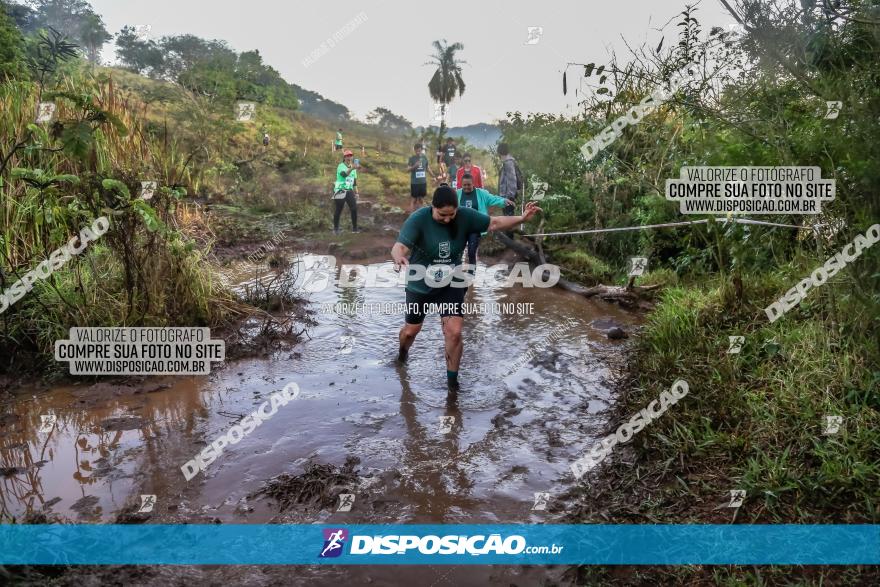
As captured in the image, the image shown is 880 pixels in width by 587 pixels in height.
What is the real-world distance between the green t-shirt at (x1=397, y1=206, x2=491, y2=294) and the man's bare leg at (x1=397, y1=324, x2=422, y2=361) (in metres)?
0.62

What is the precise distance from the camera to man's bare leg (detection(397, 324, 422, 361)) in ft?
19.3

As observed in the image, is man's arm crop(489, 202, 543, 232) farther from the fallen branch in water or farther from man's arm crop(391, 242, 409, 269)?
the fallen branch in water

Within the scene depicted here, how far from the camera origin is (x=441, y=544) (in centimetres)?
333

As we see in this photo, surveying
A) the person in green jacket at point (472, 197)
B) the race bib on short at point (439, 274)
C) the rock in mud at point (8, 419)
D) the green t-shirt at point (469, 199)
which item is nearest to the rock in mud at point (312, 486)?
the race bib on short at point (439, 274)

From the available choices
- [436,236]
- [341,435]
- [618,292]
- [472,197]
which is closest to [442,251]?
[436,236]

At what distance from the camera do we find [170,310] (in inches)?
244

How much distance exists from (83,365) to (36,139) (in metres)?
2.60

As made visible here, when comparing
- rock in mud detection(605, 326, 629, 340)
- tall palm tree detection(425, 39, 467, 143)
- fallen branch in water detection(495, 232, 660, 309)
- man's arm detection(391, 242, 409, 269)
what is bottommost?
rock in mud detection(605, 326, 629, 340)

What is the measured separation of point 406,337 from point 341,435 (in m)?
1.60

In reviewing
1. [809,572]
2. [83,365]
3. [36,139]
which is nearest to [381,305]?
[83,365]

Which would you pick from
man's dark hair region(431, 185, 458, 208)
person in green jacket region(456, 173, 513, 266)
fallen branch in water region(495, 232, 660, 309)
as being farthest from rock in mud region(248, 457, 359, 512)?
person in green jacket region(456, 173, 513, 266)

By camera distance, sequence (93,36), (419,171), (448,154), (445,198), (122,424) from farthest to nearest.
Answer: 1. (93,36)
2. (448,154)
3. (419,171)
4. (445,198)
5. (122,424)

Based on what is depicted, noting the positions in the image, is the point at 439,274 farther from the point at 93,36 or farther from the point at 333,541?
the point at 93,36

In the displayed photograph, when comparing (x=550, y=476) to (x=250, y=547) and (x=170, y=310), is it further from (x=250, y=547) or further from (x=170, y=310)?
(x=170, y=310)
